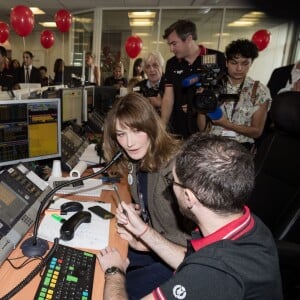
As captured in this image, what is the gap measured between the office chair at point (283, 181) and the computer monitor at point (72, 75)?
222cm

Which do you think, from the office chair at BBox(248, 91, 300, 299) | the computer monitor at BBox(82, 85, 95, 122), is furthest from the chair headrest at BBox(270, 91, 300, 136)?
the computer monitor at BBox(82, 85, 95, 122)

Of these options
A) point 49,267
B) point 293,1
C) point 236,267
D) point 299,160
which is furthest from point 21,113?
point 293,1

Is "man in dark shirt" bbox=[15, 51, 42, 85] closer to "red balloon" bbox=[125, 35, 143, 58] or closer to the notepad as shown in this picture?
"red balloon" bbox=[125, 35, 143, 58]

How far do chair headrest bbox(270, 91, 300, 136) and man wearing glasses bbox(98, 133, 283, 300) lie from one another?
706mm

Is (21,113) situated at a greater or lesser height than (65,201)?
greater

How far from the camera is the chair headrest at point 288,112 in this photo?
4.26ft

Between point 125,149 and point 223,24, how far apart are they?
539cm

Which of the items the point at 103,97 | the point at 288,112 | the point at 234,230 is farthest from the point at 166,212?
the point at 103,97

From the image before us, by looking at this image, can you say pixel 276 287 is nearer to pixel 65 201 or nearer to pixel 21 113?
pixel 65 201

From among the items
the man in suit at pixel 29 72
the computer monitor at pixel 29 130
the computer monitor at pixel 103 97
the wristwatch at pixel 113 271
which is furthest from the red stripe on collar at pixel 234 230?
the man in suit at pixel 29 72

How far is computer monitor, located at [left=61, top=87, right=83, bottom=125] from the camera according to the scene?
2111 millimetres

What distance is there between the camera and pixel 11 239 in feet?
3.05

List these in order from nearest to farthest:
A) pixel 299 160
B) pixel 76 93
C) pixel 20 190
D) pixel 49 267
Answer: pixel 49 267 → pixel 20 190 → pixel 299 160 → pixel 76 93

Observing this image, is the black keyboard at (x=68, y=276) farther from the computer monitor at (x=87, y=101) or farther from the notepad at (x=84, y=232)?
the computer monitor at (x=87, y=101)
